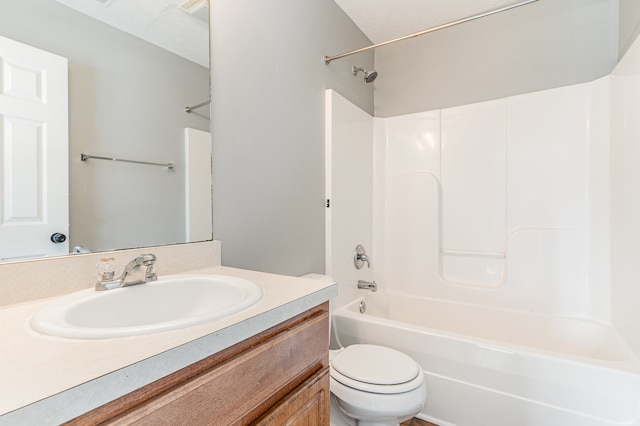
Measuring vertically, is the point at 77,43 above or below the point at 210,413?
above

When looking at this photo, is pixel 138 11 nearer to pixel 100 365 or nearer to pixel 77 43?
pixel 77 43

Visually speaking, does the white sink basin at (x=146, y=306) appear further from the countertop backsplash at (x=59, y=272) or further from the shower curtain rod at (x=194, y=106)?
the shower curtain rod at (x=194, y=106)

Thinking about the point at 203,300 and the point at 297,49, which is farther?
the point at 297,49

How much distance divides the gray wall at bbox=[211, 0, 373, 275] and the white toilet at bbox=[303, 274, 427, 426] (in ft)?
1.86

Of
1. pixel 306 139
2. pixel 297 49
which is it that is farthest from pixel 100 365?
pixel 297 49

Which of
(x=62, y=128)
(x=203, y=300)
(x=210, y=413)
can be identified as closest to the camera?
(x=210, y=413)

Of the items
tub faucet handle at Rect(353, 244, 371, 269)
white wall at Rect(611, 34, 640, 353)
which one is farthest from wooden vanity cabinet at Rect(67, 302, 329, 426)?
white wall at Rect(611, 34, 640, 353)

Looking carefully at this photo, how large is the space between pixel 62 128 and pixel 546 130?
8.28 feet

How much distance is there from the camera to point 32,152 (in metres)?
0.78

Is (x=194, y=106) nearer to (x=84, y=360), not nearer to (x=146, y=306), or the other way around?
(x=146, y=306)

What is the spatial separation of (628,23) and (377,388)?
2292 millimetres

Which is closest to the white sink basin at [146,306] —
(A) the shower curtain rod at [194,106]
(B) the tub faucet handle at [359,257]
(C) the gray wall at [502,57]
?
(A) the shower curtain rod at [194,106]

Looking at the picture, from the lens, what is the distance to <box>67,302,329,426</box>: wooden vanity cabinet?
0.45 m

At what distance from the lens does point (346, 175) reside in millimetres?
2102
